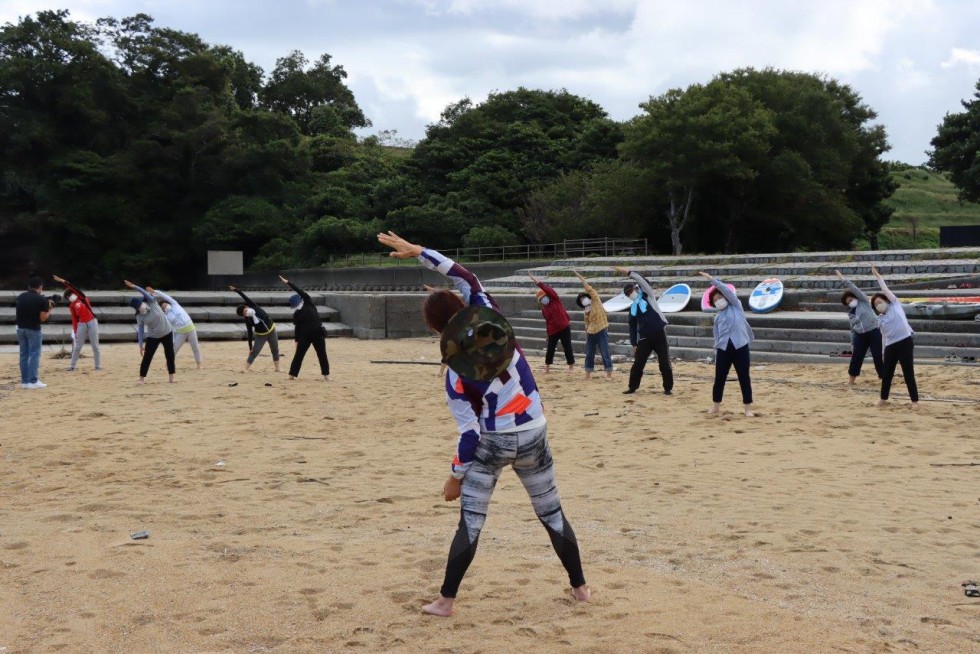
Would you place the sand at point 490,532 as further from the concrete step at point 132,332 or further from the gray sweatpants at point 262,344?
the concrete step at point 132,332

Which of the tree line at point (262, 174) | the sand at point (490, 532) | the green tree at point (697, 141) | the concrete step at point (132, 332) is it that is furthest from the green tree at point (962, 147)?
the sand at point (490, 532)

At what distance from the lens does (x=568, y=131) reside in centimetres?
4491

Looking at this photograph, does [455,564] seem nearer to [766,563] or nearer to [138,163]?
[766,563]

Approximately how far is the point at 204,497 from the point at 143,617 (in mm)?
2481

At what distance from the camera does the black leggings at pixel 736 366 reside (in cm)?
1006

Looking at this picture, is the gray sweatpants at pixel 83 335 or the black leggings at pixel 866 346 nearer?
the black leggings at pixel 866 346

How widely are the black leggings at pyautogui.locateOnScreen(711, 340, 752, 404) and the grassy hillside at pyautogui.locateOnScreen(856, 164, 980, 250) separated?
35.6 metres

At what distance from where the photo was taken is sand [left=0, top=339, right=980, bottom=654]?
411 cm

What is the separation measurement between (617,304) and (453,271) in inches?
644

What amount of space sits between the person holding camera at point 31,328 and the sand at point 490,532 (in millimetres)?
2677

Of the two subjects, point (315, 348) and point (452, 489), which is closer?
point (452, 489)

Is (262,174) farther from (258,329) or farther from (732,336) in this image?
(732,336)

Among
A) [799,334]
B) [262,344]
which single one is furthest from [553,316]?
[262,344]

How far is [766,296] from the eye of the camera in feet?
60.3
